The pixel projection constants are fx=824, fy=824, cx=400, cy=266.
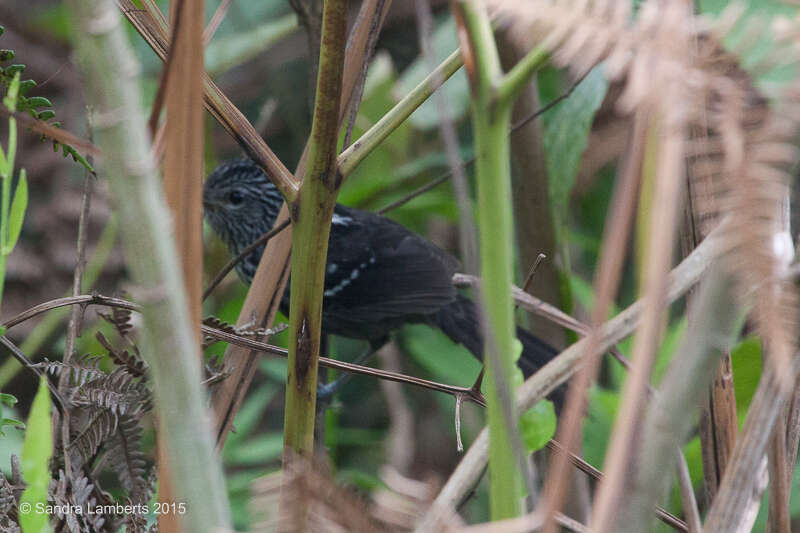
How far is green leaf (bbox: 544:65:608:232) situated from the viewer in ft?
5.43

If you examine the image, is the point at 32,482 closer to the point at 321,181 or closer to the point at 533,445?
the point at 321,181

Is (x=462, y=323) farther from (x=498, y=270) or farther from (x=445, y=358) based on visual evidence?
(x=498, y=270)

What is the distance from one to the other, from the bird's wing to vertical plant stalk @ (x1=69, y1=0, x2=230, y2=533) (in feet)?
6.39

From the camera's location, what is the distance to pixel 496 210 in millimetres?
507

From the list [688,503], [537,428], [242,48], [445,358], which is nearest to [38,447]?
[537,428]

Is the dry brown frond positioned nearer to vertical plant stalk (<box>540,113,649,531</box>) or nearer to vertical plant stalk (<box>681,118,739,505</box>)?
vertical plant stalk (<box>540,113,649,531</box>)

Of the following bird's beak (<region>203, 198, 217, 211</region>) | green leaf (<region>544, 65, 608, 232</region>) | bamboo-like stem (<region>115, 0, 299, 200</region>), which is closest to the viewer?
bamboo-like stem (<region>115, 0, 299, 200</region>)

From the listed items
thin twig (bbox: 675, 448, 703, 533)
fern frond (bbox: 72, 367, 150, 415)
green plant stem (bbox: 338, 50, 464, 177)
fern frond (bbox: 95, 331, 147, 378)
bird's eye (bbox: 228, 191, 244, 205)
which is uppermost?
bird's eye (bbox: 228, 191, 244, 205)

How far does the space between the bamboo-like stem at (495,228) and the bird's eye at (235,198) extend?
2505 mm

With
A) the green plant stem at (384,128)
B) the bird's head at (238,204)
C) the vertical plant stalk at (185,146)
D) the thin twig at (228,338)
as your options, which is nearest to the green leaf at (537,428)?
the thin twig at (228,338)

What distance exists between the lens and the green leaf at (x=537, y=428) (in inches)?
38.0

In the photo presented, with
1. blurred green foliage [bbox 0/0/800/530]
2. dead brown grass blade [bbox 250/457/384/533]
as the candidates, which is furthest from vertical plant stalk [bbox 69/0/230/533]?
blurred green foliage [bbox 0/0/800/530]

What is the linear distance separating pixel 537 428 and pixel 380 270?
1606 mm

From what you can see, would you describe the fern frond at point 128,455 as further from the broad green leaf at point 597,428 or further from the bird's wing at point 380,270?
the bird's wing at point 380,270
